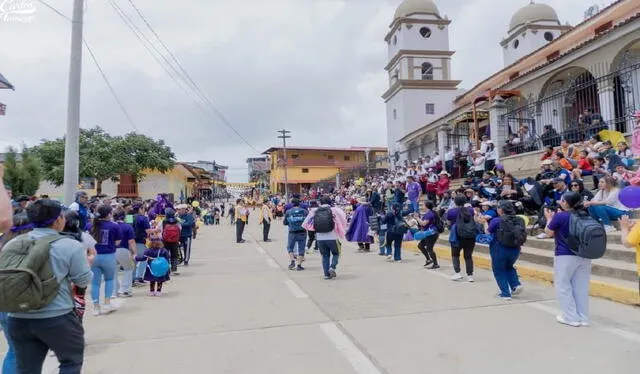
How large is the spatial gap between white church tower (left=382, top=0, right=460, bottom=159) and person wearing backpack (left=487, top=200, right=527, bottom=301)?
30.1 meters

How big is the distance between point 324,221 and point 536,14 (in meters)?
35.2

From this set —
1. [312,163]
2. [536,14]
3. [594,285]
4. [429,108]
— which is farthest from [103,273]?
[312,163]

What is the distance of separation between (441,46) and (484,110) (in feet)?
55.5

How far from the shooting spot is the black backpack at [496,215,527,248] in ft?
20.9

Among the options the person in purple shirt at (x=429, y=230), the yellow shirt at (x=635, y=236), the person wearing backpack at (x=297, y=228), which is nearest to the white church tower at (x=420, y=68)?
the person in purple shirt at (x=429, y=230)

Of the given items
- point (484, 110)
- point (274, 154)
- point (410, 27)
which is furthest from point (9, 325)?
point (274, 154)

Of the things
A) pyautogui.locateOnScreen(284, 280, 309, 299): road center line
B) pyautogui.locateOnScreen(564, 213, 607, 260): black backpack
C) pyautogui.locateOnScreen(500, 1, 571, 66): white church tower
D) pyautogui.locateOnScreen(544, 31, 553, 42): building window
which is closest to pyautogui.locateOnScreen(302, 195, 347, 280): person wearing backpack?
Answer: pyautogui.locateOnScreen(284, 280, 309, 299): road center line

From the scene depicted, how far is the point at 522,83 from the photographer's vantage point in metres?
21.4

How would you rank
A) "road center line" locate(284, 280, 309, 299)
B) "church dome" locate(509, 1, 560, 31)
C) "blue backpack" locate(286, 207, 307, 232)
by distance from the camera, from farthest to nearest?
"church dome" locate(509, 1, 560, 31) → "blue backpack" locate(286, 207, 307, 232) → "road center line" locate(284, 280, 309, 299)

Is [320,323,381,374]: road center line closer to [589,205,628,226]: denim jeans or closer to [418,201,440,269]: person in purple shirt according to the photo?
[418,201,440,269]: person in purple shirt

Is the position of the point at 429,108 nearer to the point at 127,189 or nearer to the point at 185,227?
the point at 127,189

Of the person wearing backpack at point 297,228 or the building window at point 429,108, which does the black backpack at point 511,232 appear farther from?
the building window at point 429,108

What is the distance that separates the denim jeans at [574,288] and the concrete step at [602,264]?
6.65ft

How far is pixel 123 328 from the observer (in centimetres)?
587
